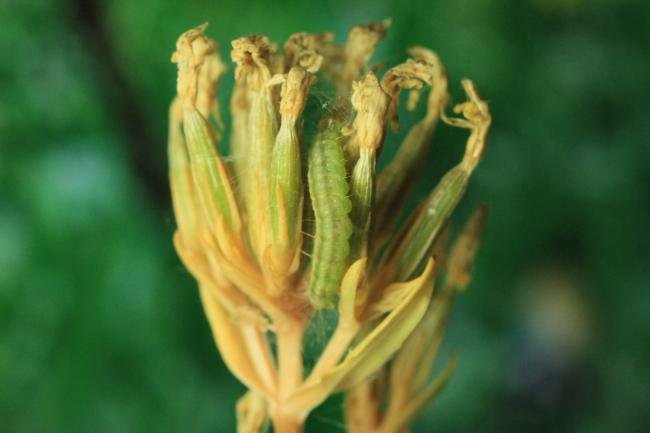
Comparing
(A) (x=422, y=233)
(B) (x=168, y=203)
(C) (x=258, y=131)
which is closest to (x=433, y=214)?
(A) (x=422, y=233)

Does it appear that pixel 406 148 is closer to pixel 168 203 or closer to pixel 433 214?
pixel 433 214

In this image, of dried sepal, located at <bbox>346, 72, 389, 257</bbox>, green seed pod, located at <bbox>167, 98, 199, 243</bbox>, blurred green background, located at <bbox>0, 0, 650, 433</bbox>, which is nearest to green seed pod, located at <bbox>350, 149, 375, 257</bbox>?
dried sepal, located at <bbox>346, 72, 389, 257</bbox>

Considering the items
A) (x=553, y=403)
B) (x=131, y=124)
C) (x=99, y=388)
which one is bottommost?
(x=553, y=403)

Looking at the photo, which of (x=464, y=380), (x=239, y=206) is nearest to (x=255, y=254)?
(x=239, y=206)

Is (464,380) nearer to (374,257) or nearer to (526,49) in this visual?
(526,49)

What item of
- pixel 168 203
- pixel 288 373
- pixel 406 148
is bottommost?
pixel 168 203

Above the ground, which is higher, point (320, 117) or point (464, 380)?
point (320, 117)
